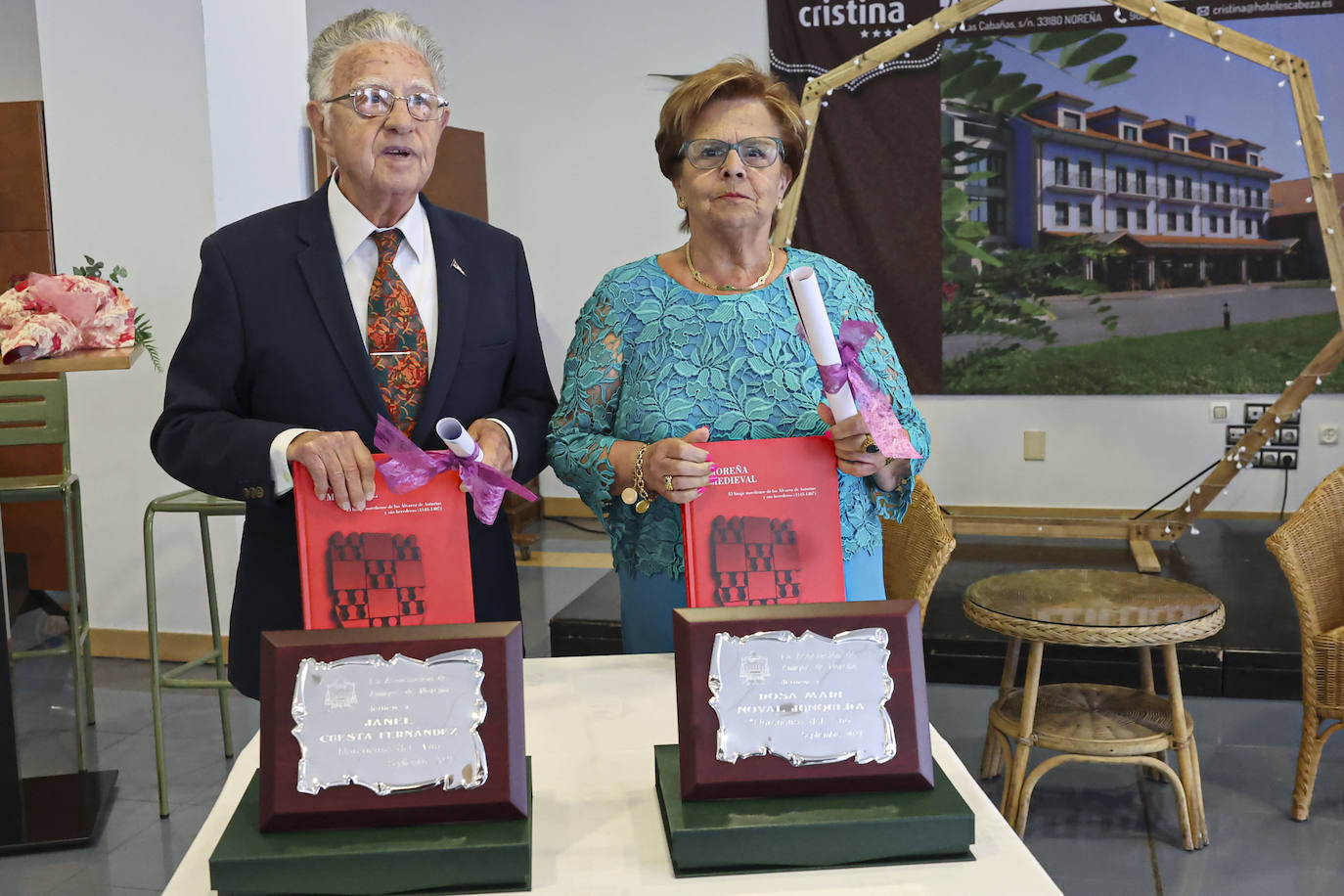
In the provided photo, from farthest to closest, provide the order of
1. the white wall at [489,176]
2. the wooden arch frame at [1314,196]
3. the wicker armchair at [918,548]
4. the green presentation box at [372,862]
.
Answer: the white wall at [489,176]
the wooden arch frame at [1314,196]
the wicker armchair at [918,548]
the green presentation box at [372,862]

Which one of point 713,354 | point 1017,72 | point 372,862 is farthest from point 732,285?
point 1017,72

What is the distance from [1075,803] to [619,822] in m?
2.40

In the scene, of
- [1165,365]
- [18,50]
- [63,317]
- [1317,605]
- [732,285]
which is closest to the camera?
[732,285]

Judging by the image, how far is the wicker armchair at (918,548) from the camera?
2.96m

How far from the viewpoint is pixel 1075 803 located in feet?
10.4

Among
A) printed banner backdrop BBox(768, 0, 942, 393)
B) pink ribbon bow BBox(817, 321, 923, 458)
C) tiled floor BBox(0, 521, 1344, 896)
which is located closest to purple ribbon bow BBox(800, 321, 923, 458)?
pink ribbon bow BBox(817, 321, 923, 458)

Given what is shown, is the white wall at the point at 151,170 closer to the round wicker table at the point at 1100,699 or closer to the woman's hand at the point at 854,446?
the round wicker table at the point at 1100,699

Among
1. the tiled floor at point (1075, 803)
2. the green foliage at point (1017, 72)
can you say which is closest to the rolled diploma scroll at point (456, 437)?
the tiled floor at point (1075, 803)

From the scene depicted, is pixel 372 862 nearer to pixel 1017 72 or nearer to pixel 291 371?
pixel 291 371

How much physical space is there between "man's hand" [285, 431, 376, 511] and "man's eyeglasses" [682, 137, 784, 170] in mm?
680

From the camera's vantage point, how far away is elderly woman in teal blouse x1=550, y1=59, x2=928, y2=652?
5.33 feet

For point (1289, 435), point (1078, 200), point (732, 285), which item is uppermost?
point (1078, 200)

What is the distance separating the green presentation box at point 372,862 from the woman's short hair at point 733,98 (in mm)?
1019

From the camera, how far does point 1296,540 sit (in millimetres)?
3037
